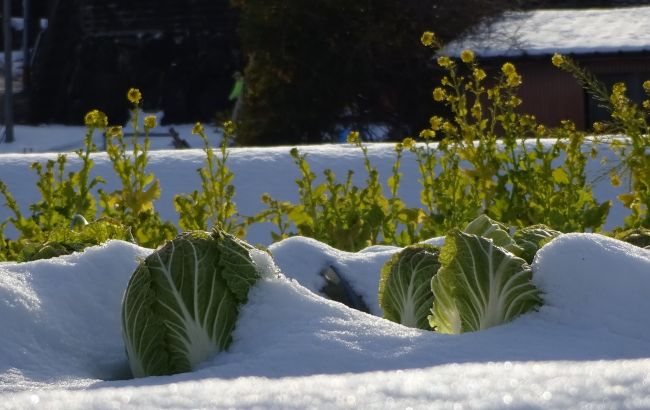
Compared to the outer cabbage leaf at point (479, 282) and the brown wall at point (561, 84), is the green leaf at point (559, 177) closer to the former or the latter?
the outer cabbage leaf at point (479, 282)

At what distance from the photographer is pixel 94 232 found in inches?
141

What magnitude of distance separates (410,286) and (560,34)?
1806 centimetres

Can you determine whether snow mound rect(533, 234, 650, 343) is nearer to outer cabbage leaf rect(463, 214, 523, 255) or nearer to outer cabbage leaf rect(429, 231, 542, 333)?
outer cabbage leaf rect(429, 231, 542, 333)

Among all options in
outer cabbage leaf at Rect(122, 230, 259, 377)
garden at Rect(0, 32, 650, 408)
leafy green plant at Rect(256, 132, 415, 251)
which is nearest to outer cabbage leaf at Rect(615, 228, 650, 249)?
garden at Rect(0, 32, 650, 408)

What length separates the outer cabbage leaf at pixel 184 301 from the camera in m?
2.25

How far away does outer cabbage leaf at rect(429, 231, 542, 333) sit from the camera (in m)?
2.31

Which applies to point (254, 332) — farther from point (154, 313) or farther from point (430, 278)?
point (430, 278)

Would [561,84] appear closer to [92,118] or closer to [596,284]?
[92,118]

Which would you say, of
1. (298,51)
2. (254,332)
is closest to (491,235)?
(254,332)

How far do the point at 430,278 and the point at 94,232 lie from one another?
1.31m

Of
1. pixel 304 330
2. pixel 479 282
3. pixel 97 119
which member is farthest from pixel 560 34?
pixel 304 330

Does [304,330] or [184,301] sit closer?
[304,330]

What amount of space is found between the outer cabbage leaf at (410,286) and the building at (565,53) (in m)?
16.5

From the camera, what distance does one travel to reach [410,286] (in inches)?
103
